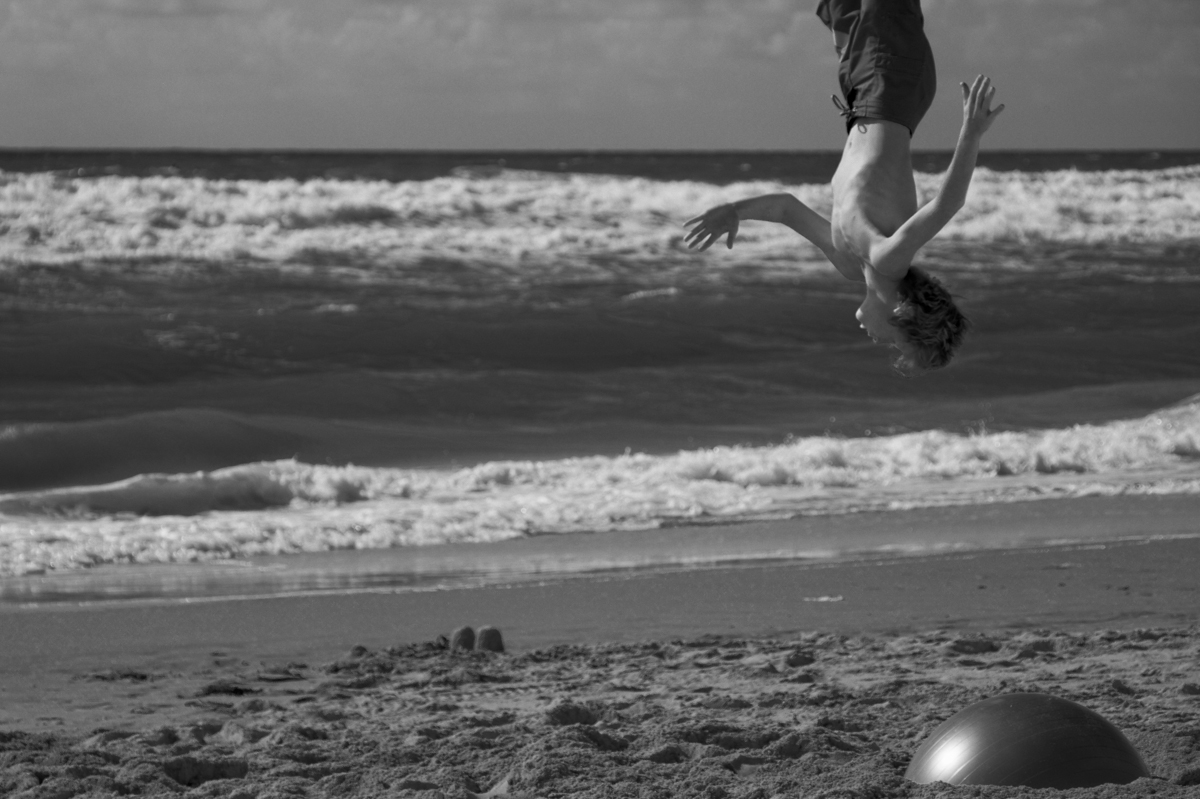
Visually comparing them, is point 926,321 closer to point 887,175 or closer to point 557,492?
point 887,175

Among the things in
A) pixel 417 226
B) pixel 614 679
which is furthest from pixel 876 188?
pixel 417 226

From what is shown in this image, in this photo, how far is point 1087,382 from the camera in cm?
1686

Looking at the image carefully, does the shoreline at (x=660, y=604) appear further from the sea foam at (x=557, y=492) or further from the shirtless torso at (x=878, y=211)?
the shirtless torso at (x=878, y=211)

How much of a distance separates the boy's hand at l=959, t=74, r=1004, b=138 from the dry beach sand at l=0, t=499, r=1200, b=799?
2.19 metres

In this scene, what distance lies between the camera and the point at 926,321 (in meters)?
5.35

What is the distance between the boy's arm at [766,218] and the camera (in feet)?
19.1

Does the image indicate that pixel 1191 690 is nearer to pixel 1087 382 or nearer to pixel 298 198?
pixel 1087 382

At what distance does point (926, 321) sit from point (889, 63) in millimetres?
966

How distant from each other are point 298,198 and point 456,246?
4.65m

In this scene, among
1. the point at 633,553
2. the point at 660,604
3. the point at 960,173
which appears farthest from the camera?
the point at 633,553

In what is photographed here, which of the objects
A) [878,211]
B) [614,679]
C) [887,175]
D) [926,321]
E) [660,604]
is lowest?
[614,679]

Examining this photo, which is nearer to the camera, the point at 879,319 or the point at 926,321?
the point at 926,321

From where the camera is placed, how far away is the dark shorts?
5414 mm

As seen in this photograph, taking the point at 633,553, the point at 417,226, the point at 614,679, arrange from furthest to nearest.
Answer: the point at 417,226 → the point at 633,553 → the point at 614,679
